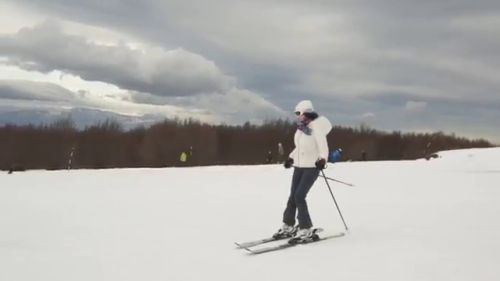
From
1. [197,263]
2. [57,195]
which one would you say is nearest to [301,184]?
[197,263]

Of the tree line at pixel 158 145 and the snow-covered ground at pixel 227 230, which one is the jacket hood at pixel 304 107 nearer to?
the snow-covered ground at pixel 227 230

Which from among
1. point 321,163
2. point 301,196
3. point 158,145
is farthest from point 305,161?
point 158,145

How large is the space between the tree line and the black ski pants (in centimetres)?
4960

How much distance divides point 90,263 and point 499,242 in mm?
5312

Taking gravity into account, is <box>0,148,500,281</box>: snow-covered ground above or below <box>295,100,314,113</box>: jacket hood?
below

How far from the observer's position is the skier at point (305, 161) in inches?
292

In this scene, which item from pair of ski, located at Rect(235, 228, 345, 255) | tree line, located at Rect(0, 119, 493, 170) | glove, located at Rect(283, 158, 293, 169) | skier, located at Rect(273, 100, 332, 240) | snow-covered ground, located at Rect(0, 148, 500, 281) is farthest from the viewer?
tree line, located at Rect(0, 119, 493, 170)

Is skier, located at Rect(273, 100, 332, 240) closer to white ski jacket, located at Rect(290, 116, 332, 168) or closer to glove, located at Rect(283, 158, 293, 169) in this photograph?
white ski jacket, located at Rect(290, 116, 332, 168)

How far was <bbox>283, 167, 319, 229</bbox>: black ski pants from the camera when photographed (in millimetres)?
7438

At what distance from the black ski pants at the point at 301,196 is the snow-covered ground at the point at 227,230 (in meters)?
0.46

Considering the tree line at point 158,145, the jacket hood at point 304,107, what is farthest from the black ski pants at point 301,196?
the tree line at point 158,145

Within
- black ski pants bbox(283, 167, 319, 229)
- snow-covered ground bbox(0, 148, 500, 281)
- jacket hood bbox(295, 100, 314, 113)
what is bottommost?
snow-covered ground bbox(0, 148, 500, 281)

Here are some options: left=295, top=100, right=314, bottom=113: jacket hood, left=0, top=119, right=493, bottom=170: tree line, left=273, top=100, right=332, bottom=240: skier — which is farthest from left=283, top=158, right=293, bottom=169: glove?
left=0, top=119, right=493, bottom=170: tree line

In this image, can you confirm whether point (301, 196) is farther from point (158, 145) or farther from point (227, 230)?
point (158, 145)
